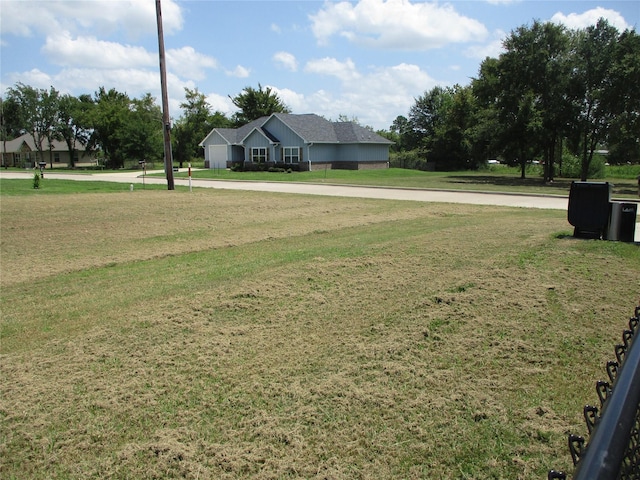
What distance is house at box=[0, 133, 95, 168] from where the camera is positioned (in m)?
83.6

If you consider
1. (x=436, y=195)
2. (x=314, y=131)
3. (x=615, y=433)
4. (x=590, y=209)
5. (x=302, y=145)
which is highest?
(x=314, y=131)

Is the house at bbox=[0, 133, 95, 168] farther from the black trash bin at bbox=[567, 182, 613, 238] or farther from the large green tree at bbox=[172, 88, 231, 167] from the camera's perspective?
the black trash bin at bbox=[567, 182, 613, 238]

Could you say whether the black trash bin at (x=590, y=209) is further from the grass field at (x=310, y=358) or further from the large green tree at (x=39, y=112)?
the large green tree at (x=39, y=112)

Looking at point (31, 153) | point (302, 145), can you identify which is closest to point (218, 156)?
point (302, 145)

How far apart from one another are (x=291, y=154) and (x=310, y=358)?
163ft

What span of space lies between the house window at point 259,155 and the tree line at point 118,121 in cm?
1630

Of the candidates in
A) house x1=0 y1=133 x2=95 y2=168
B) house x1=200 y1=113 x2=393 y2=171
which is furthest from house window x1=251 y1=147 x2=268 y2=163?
house x1=0 y1=133 x2=95 y2=168

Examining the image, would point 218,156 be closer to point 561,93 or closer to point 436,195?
point 561,93

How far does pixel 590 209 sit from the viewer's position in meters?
9.02

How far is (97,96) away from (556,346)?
312 ft

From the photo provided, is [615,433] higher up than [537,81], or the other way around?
[537,81]

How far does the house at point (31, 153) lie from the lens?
274ft

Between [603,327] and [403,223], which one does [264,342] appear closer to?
[603,327]

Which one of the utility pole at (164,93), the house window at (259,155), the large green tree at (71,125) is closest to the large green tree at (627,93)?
the utility pole at (164,93)
